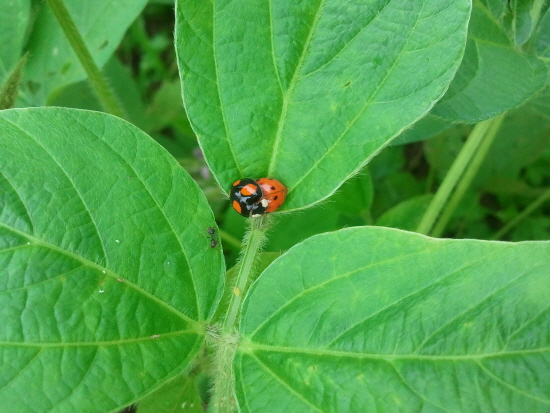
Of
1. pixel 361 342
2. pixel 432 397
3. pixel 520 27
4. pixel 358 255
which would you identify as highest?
pixel 520 27

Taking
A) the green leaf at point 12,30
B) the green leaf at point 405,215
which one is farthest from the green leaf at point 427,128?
the green leaf at point 12,30

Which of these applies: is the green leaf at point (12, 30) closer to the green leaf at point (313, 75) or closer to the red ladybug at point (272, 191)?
the green leaf at point (313, 75)

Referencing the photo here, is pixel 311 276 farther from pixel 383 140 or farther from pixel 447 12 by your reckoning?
pixel 447 12

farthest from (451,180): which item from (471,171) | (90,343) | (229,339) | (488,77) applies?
(90,343)

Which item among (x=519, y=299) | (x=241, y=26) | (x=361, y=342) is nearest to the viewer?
(x=519, y=299)

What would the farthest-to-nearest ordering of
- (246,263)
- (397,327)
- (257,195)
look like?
(246,263)
(257,195)
(397,327)

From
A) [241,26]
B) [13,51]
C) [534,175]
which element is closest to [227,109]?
[241,26]

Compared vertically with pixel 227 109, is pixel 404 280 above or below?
below

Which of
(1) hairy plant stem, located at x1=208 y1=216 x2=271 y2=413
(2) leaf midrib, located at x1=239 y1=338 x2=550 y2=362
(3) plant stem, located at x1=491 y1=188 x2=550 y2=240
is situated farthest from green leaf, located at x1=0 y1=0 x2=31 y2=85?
(3) plant stem, located at x1=491 y1=188 x2=550 y2=240

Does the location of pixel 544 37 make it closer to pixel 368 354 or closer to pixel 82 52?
pixel 368 354
